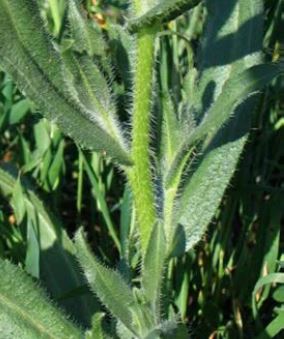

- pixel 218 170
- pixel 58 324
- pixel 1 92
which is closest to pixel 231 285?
pixel 218 170

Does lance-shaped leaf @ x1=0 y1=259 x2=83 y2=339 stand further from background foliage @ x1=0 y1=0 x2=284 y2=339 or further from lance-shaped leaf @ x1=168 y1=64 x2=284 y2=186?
lance-shaped leaf @ x1=168 y1=64 x2=284 y2=186

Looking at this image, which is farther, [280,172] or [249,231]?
[280,172]

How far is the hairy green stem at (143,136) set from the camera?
1205 mm

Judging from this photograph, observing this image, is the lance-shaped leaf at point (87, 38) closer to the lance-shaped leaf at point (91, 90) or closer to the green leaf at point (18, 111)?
the lance-shaped leaf at point (91, 90)

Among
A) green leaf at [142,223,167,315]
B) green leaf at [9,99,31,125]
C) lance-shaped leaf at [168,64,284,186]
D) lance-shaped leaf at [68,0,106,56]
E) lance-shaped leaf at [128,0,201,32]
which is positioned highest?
lance-shaped leaf at [128,0,201,32]

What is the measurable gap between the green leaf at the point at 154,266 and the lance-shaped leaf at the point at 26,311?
157 millimetres

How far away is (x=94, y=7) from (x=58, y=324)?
0.88 metres

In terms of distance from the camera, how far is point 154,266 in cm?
119

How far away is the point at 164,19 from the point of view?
1.13 m

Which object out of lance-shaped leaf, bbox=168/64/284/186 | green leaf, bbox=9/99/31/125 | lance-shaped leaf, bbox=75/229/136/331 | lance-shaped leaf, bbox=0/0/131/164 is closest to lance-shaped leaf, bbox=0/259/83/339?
lance-shaped leaf, bbox=75/229/136/331

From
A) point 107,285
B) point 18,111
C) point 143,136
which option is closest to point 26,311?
point 107,285

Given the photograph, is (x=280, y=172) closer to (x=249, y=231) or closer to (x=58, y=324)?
(x=249, y=231)

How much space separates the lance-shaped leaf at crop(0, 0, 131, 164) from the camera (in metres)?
1.13

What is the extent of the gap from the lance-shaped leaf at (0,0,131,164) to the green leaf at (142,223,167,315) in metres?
0.16
